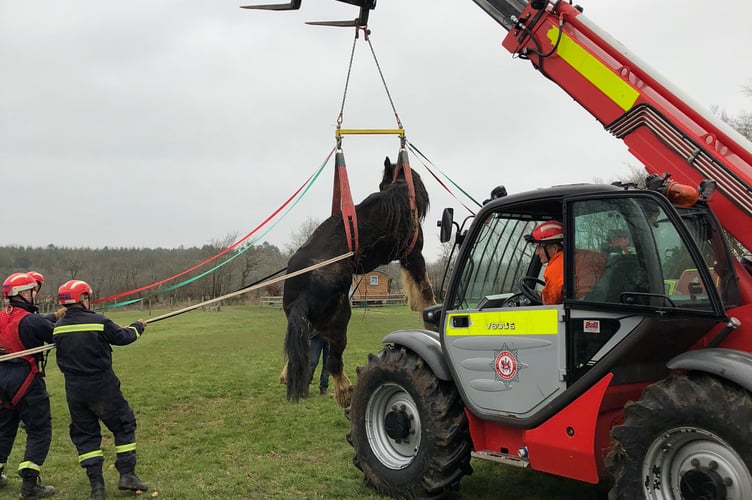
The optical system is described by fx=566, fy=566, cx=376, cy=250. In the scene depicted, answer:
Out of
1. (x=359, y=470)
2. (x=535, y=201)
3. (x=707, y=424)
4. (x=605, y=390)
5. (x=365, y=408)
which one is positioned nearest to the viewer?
(x=707, y=424)

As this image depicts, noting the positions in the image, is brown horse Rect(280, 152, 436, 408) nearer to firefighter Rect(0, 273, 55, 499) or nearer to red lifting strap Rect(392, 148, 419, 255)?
red lifting strap Rect(392, 148, 419, 255)

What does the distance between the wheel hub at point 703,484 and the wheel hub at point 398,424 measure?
2.08 metres

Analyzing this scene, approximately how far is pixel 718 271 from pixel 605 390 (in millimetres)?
1000

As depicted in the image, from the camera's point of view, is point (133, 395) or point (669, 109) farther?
point (133, 395)

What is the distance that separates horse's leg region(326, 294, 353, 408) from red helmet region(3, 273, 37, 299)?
3.31 meters

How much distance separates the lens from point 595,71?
15.2 ft

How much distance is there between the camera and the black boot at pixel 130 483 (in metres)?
4.91

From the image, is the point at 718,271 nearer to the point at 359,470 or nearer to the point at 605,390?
the point at 605,390

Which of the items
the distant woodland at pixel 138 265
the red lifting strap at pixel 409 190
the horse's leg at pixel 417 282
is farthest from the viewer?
the distant woodland at pixel 138 265

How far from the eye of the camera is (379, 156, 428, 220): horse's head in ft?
23.9

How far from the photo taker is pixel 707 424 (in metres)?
2.80

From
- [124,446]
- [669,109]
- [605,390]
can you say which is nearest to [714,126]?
[669,109]

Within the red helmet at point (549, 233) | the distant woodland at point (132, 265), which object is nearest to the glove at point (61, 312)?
the red helmet at point (549, 233)

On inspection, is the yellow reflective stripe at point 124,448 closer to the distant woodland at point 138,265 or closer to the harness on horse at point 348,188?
the harness on horse at point 348,188
